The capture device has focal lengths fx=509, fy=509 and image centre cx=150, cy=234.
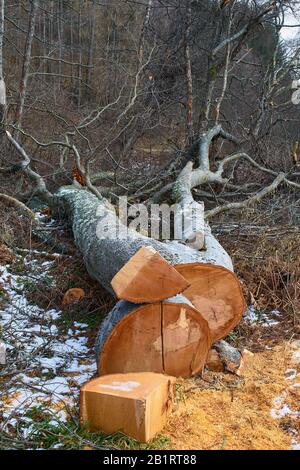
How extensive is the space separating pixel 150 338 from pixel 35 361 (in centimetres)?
81

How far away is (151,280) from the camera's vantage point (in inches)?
118

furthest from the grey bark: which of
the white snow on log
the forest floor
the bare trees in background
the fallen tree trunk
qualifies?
the bare trees in background

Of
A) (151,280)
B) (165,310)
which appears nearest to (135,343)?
→ (165,310)

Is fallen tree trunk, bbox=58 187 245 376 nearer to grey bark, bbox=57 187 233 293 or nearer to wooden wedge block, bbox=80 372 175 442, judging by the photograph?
grey bark, bbox=57 187 233 293

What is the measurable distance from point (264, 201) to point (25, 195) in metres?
3.29

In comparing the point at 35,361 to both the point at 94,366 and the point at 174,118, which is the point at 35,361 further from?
the point at 174,118

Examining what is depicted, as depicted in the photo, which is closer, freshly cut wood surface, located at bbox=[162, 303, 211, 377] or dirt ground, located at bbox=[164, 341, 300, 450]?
dirt ground, located at bbox=[164, 341, 300, 450]

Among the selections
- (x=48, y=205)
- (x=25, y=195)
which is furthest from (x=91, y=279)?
(x=25, y=195)

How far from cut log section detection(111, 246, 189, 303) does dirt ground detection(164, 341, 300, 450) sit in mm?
597

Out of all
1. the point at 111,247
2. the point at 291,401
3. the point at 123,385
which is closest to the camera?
the point at 123,385

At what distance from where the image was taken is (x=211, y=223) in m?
5.46

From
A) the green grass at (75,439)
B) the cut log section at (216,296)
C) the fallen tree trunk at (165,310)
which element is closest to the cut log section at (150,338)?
the fallen tree trunk at (165,310)

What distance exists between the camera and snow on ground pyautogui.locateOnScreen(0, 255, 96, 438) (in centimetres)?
278

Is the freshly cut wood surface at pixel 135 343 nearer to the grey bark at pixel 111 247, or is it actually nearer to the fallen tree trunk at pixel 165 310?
the fallen tree trunk at pixel 165 310
